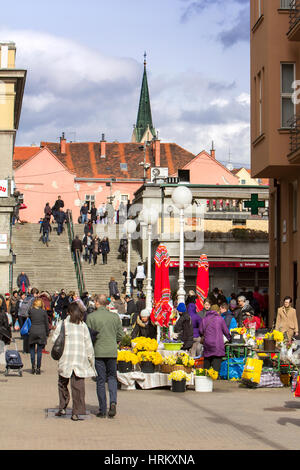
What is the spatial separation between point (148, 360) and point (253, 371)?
196cm

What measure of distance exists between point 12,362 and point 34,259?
27.0m

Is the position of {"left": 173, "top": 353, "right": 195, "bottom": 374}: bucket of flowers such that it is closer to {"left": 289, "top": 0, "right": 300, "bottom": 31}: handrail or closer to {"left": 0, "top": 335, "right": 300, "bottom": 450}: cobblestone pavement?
{"left": 0, "top": 335, "right": 300, "bottom": 450}: cobblestone pavement

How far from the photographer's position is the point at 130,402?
15.9 m

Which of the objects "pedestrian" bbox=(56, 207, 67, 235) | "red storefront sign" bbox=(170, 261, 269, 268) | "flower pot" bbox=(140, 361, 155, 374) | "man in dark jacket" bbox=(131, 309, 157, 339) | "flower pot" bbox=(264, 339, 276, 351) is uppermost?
"pedestrian" bbox=(56, 207, 67, 235)

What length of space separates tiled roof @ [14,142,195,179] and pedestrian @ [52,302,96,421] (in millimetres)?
78219

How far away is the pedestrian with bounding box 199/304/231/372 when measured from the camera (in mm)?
19203

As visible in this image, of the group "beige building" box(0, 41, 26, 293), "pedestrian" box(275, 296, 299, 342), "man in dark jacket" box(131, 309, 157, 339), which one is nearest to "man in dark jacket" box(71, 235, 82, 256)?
"beige building" box(0, 41, 26, 293)

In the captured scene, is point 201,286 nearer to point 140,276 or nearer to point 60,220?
point 140,276

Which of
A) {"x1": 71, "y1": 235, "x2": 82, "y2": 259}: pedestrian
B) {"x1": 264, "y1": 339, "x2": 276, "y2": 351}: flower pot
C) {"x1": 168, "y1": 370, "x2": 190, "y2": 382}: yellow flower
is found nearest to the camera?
{"x1": 168, "y1": 370, "x2": 190, "y2": 382}: yellow flower

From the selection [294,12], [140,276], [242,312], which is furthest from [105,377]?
[140,276]

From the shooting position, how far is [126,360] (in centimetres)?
1784

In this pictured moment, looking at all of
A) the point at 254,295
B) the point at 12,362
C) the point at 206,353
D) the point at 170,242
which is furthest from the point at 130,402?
the point at 170,242

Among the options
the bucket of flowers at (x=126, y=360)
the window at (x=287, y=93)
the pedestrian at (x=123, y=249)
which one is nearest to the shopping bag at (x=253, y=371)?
the bucket of flowers at (x=126, y=360)
